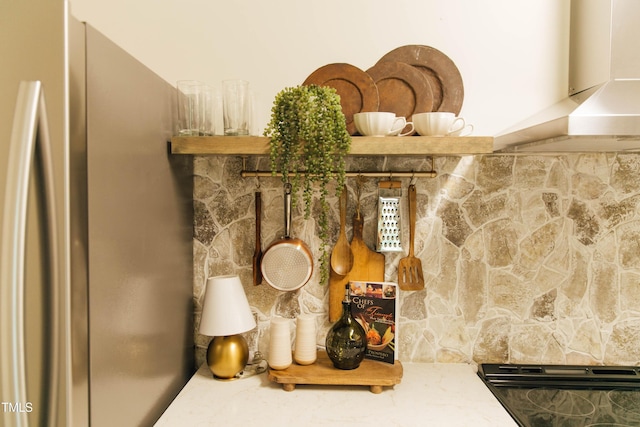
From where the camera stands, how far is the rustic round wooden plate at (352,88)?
1.69 meters

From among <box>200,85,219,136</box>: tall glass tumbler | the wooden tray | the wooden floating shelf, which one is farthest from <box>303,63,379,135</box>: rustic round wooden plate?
the wooden tray

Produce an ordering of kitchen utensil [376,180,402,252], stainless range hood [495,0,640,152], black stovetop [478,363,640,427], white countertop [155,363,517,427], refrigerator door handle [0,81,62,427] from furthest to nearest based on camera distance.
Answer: kitchen utensil [376,180,402,252] → black stovetop [478,363,640,427] → white countertop [155,363,517,427] → stainless range hood [495,0,640,152] → refrigerator door handle [0,81,62,427]

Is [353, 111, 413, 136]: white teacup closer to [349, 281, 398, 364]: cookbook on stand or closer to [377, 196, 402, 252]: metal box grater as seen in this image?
[377, 196, 402, 252]: metal box grater

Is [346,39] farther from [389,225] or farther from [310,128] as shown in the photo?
[389,225]

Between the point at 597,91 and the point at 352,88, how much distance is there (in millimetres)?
753

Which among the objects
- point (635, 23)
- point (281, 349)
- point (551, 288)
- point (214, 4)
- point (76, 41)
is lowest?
point (281, 349)

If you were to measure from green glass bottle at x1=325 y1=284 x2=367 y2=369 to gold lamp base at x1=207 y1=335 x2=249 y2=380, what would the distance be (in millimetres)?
309

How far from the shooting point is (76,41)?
3.27 feet

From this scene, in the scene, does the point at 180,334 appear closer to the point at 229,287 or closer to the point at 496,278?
the point at 229,287

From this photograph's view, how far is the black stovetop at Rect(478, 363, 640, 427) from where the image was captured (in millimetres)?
1529

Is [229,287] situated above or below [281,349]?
above

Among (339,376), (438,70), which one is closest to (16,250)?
(339,376)

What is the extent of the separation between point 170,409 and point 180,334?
0.90 feet

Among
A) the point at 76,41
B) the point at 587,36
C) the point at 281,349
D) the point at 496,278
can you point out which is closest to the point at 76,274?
the point at 76,41
